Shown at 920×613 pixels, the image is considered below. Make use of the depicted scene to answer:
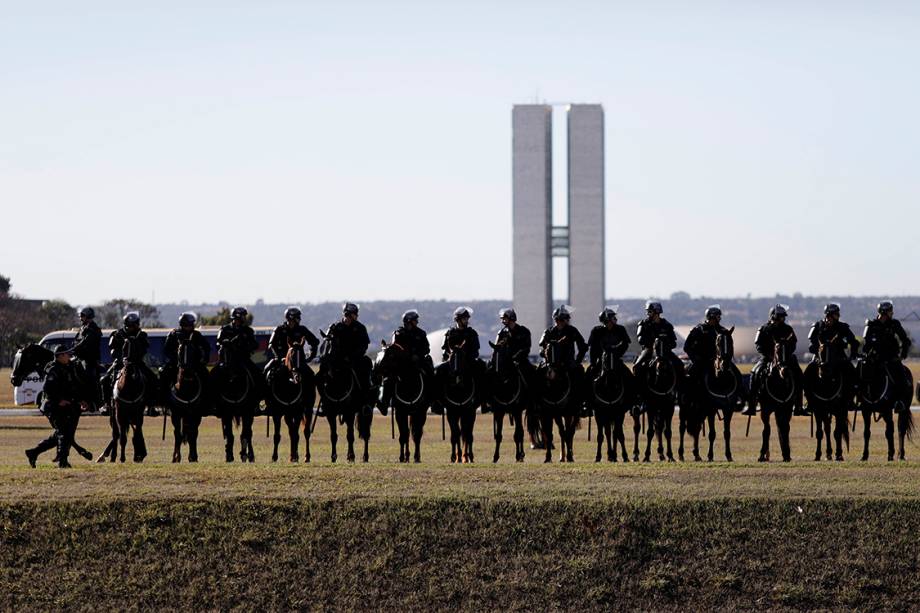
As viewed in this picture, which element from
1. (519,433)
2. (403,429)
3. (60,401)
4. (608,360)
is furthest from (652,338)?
(60,401)

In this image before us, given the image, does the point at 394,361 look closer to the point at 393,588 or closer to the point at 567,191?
the point at 393,588

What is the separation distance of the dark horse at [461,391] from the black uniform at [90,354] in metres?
5.15

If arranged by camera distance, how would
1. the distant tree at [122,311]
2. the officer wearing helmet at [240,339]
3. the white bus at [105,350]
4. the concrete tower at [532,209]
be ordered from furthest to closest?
1. the concrete tower at [532,209]
2. the distant tree at [122,311]
3. the white bus at [105,350]
4. the officer wearing helmet at [240,339]

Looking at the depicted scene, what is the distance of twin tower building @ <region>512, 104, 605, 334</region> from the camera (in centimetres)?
16525

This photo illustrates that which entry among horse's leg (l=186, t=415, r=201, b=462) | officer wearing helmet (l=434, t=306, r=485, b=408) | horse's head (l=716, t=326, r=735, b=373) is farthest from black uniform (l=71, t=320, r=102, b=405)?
horse's head (l=716, t=326, r=735, b=373)

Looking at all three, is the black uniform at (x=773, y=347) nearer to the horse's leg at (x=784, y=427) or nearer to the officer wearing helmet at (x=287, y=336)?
the horse's leg at (x=784, y=427)

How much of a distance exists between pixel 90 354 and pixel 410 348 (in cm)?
487

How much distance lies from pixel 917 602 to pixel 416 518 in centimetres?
551

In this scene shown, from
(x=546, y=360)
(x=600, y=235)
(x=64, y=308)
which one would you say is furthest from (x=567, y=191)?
(x=546, y=360)

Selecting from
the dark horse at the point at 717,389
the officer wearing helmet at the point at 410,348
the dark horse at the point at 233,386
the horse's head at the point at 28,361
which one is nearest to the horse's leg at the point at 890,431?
the dark horse at the point at 717,389

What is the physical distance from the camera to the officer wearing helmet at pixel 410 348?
25028mm

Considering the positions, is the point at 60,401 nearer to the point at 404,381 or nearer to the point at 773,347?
the point at 404,381

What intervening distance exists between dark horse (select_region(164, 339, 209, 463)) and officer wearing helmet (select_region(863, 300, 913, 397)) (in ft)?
32.1

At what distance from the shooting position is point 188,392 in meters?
24.9
